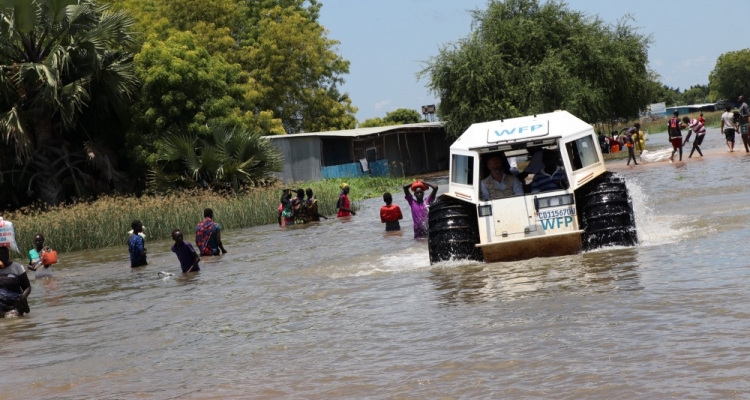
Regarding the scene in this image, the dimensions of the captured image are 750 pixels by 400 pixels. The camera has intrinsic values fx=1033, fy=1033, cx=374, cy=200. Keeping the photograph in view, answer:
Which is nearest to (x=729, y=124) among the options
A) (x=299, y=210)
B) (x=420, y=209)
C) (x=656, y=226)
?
(x=299, y=210)

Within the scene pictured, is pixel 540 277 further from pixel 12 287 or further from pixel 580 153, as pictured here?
pixel 12 287

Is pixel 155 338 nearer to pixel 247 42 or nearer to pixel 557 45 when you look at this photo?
pixel 557 45

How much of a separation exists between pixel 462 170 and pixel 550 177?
122cm

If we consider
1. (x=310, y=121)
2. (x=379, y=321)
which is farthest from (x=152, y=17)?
(x=379, y=321)

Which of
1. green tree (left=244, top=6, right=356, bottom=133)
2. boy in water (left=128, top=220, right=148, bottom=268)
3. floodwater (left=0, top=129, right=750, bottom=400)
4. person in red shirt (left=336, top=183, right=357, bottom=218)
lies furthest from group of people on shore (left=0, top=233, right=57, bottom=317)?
green tree (left=244, top=6, right=356, bottom=133)

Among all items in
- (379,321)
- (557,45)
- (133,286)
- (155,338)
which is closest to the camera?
(379,321)

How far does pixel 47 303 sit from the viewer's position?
653 inches

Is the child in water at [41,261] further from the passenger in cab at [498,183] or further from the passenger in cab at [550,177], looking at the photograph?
the passenger in cab at [550,177]

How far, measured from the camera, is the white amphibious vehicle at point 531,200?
13586 mm

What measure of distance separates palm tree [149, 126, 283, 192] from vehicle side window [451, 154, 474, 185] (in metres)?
19.3

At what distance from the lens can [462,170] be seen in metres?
14.4

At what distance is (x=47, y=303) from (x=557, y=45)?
37.8 metres

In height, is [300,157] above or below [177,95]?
below

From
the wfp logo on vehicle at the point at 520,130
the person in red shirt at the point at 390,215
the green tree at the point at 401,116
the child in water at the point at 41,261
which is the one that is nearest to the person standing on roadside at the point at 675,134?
the person in red shirt at the point at 390,215
